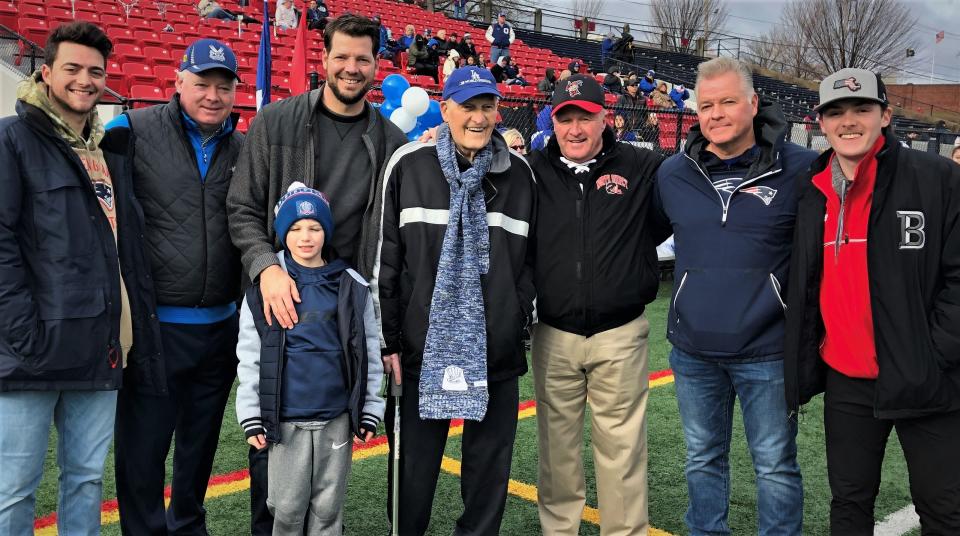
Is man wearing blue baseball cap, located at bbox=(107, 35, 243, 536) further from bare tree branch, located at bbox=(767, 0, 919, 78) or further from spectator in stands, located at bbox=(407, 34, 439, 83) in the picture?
bare tree branch, located at bbox=(767, 0, 919, 78)

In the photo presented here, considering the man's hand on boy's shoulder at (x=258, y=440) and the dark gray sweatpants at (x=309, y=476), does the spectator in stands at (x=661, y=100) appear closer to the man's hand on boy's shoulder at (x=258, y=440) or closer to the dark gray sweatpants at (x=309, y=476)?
the dark gray sweatpants at (x=309, y=476)

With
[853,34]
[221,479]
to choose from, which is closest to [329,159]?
[221,479]

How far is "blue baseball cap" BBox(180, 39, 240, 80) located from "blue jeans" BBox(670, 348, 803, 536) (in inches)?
88.2

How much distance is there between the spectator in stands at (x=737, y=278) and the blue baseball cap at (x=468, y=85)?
0.84 meters

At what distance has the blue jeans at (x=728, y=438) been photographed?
313 cm

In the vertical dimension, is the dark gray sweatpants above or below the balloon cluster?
below

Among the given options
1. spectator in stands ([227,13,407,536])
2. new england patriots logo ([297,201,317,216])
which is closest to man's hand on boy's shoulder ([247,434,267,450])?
spectator in stands ([227,13,407,536])

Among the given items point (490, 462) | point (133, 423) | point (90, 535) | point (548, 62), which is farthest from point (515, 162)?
point (548, 62)

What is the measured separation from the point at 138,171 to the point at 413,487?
1686 millimetres

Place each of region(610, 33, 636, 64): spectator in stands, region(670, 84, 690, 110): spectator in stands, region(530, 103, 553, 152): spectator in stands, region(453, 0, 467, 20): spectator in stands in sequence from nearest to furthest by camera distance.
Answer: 1. region(530, 103, 553, 152): spectator in stands
2. region(670, 84, 690, 110): spectator in stands
3. region(610, 33, 636, 64): spectator in stands
4. region(453, 0, 467, 20): spectator in stands

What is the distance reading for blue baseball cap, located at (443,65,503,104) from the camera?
3.20m

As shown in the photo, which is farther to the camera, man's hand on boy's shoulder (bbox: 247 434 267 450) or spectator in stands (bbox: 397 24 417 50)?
spectator in stands (bbox: 397 24 417 50)

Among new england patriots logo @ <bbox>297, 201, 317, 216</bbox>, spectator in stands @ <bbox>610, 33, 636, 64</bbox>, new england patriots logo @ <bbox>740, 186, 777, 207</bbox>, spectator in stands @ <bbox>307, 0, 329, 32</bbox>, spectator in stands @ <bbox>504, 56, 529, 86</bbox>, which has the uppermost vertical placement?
spectator in stands @ <bbox>610, 33, 636, 64</bbox>

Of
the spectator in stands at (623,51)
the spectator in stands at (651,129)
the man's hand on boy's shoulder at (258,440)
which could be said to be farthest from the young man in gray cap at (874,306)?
the spectator in stands at (623,51)
